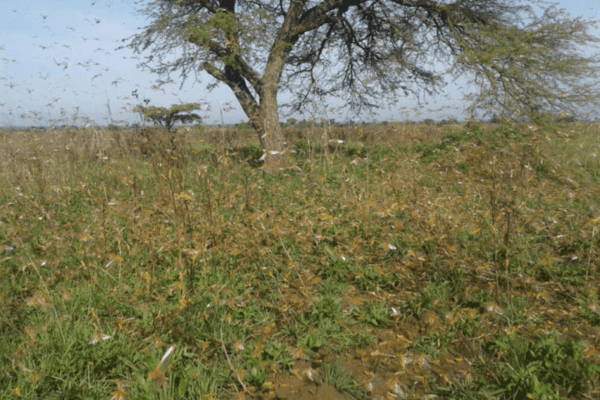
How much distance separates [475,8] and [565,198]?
515 centimetres

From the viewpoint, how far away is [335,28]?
10266 millimetres

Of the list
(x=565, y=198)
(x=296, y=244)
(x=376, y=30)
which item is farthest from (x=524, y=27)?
(x=296, y=244)

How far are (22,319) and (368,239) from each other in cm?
317

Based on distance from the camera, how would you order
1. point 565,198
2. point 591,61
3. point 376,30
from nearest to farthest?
1. point 565,198
2. point 591,61
3. point 376,30

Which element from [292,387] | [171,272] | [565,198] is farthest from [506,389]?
[565,198]

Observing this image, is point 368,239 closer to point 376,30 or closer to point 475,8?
point 475,8

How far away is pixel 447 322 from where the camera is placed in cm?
277

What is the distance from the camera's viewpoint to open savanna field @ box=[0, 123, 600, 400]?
7.61 ft

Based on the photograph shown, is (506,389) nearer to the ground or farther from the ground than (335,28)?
nearer to the ground

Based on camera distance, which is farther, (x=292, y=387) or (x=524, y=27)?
(x=524, y=27)

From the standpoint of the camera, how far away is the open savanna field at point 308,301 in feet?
7.61

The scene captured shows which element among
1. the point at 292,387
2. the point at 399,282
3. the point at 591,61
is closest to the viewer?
the point at 292,387

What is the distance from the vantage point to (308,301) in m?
2.87

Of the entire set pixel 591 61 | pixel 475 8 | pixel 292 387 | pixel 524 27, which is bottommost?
pixel 292 387
